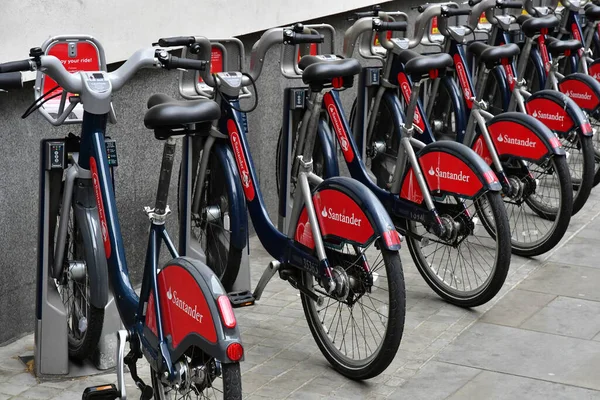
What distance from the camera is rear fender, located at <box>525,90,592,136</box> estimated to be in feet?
22.2

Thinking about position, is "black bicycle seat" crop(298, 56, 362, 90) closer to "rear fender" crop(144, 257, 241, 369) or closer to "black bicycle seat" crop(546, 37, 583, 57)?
"rear fender" crop(144, 257, 241, 369)

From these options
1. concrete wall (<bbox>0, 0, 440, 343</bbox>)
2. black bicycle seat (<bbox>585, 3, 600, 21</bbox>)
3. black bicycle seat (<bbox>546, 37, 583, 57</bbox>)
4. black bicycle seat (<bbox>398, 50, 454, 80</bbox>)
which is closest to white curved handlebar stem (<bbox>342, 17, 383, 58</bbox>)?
black bicycle seat (<bbox>398, 50, 454, 80</bbox>)

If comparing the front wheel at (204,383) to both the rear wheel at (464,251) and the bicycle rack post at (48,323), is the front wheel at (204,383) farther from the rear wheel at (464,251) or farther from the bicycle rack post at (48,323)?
the rear wheel at (464,251)

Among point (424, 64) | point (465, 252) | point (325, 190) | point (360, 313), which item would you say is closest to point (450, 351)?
point (360, 313)

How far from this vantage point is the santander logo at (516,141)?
619 cm

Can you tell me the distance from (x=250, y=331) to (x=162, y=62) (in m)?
1.77

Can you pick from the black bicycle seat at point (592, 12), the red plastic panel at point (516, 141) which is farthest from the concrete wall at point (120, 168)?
the black bicycle seat at point (592, 12)

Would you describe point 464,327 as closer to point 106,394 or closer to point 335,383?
point 335,383

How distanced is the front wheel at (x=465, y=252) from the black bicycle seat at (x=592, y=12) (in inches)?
138

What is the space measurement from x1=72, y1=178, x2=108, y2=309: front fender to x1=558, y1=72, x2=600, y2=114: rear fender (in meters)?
4.28

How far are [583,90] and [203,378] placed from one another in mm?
4872

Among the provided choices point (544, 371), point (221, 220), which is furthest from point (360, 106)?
point (544, 371)

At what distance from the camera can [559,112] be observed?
687 centimetres

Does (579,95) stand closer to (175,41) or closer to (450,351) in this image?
(450,351)
